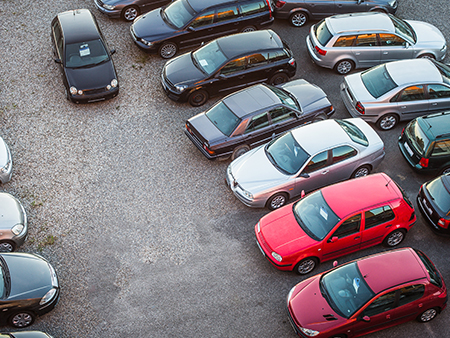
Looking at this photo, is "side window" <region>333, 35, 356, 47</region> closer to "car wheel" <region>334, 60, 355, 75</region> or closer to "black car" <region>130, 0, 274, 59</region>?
"car wheel" <region>334, 60, 355, 75</region>

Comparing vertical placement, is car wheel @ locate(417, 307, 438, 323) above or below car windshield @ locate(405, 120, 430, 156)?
below

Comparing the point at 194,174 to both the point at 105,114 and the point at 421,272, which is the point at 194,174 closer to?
the point at 105,114

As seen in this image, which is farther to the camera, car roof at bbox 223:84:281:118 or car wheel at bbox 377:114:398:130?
car wheel at bbox 377:114:398:130

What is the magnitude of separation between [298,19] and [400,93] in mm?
5588

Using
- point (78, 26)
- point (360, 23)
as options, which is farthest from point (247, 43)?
point (78, 26)

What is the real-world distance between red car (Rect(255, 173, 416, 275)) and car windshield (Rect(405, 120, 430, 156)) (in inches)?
80.4

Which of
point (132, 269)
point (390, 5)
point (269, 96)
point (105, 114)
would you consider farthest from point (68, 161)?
point (390, 5)

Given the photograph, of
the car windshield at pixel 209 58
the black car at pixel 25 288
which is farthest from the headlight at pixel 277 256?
the car windshield at pixel 209 58

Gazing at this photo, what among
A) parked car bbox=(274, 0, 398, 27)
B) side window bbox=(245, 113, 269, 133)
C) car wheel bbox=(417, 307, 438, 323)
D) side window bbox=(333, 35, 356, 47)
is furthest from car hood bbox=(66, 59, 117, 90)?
car wheel bbox=(417, 307, 438, 323)

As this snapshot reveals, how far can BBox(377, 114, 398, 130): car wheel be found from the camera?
1350cm

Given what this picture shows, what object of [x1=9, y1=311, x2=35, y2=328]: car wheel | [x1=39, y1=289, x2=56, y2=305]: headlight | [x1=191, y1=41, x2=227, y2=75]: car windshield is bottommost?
[x1=9, y1=311, x2=35, y2=328]: car wheel

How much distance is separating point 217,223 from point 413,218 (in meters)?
4.55

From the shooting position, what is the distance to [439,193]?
1091 centimetres

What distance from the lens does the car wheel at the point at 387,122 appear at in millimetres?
13500
